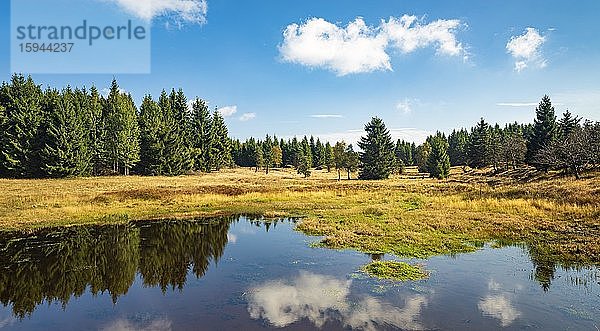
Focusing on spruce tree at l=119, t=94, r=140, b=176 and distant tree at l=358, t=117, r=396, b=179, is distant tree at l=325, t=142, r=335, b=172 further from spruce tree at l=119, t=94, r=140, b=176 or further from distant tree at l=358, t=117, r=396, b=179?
spruce tree at l=119, t=94, r=140, b=176

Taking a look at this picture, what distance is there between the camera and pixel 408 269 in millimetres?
16375

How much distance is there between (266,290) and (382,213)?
1815 centimetres

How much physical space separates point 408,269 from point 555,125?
69.5 m

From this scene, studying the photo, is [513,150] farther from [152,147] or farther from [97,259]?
[97,259]

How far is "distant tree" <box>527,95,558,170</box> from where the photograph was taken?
67.6m

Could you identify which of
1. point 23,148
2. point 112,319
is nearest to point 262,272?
point 112,319

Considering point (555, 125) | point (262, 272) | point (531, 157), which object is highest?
point (555, 125)

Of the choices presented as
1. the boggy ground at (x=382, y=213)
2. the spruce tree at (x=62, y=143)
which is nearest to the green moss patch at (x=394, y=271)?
the boggy ground at (x=382, y=213)

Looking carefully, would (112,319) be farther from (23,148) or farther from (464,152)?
(464,152)

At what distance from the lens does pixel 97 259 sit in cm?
1905

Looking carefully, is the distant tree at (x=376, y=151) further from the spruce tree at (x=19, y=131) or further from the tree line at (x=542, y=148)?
the spruce tree at (x=19, y=131)

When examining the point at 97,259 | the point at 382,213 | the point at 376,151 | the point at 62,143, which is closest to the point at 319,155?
the point at 376,151

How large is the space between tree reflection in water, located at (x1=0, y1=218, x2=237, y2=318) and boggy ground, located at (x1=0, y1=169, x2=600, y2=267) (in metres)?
4.57

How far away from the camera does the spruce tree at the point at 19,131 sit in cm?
6093
